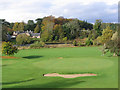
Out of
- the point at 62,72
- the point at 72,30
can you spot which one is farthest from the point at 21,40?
the point at 62,72

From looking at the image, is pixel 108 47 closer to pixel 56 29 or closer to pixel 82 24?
pixel 56 29

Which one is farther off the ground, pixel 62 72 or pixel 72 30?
pixel 72 30

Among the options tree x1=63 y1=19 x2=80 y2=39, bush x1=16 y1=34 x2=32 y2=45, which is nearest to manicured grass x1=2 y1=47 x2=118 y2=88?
bush x1=16 y1=34 x2=32 y2=45

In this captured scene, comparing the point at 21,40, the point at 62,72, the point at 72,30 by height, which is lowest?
the point at 62,72

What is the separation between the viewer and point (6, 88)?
1327 centimetres

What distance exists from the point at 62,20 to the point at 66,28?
41.8 metres

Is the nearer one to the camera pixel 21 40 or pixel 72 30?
pixel 21 40

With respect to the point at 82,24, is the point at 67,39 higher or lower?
lower

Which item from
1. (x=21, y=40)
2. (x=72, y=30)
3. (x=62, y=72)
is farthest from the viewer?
(x=72, y=30)

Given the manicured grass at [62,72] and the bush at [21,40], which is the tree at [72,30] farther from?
the manicured grass at [62,72]

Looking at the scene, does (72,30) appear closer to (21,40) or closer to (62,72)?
(21,40)

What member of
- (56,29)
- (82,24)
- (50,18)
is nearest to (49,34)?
(56,29)

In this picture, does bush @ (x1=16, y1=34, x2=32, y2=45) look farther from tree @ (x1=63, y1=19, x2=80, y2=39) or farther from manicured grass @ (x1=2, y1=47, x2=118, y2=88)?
manicured grass @ (x1=2, y1=47, x2=118, y2=88)

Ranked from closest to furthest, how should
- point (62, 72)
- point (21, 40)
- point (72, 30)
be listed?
point (62, 72) < point (21, 40) < point (72, 30)
